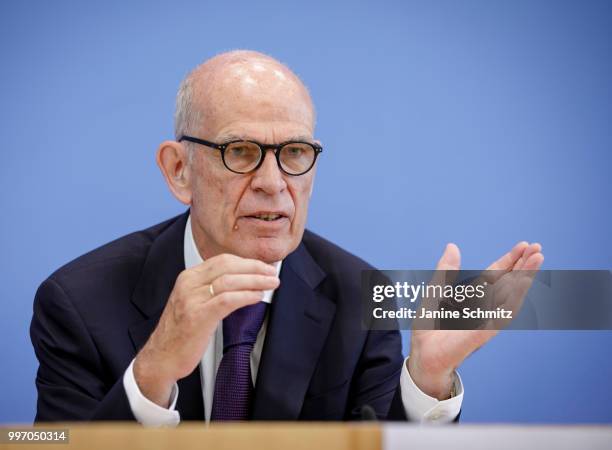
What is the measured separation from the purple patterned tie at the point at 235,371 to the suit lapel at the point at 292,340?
0.11 feet

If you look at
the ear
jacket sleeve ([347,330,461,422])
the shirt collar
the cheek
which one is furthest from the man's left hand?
the ear

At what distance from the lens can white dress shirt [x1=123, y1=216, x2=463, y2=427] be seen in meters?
1.89

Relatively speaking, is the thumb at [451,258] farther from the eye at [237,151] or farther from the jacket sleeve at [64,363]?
the jacket sleeve at [64,363]

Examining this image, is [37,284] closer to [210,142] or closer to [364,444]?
[210,142]

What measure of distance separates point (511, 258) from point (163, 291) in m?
0.97

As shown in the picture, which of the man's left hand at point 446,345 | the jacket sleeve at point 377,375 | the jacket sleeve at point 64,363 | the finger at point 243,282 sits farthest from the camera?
the jacket sleeve at point 377,375

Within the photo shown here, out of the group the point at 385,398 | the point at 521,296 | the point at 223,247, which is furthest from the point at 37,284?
the point at 521,296

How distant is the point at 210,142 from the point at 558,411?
143cm

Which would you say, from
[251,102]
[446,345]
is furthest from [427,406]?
[251,102]

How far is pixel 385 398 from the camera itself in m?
2.29

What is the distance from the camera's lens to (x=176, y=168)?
238 cm

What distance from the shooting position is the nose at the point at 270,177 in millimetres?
2135

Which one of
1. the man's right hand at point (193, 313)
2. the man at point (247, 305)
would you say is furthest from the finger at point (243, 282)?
the man at point (247, 305)

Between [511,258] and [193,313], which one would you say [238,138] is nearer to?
[193,313]
